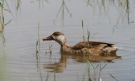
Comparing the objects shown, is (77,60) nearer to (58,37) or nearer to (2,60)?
(58,37)

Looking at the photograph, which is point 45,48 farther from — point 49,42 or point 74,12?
point 74,12

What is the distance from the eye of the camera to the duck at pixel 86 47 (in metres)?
10.1

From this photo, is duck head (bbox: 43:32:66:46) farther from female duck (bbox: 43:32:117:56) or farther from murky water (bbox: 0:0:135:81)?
murky water (bbox: 0:0:135:81)

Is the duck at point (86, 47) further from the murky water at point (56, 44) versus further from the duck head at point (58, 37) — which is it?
the murky water at point (56, 44)

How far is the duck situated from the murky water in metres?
0.17

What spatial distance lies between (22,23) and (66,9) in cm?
109

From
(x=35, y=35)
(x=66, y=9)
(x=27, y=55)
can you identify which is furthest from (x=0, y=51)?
(x=66, y=9)

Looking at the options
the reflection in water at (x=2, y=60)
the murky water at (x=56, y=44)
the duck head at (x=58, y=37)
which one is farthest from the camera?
the duck head at (x=58, y=37)

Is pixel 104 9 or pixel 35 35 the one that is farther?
pixel 104 9

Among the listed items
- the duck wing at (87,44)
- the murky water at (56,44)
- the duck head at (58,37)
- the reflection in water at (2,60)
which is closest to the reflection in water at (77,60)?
the murky water at (56,44)

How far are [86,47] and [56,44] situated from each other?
1.52 meters

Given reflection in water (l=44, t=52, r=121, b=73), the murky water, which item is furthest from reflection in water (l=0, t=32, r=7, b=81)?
reflection in water (l=44, t=52, r=121, b=73)

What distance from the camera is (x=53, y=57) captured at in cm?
990

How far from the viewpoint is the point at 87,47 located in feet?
34.1
